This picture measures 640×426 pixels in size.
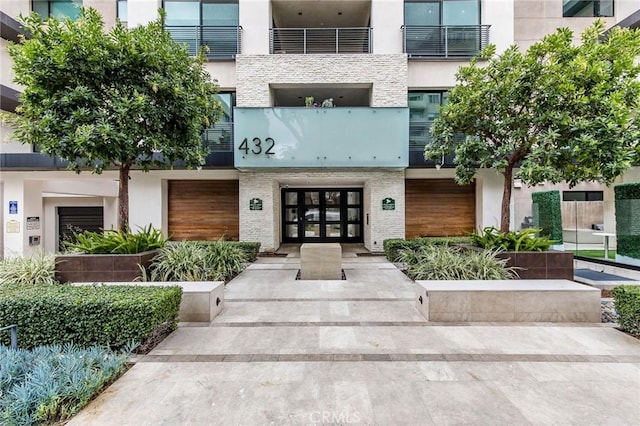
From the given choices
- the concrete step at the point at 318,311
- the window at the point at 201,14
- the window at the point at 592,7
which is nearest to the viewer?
the concrete step at the point at 318,311

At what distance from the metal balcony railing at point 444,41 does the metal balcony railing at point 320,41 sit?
2088 millimetres

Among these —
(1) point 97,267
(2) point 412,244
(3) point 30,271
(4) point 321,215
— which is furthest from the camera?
(4) point 321,215

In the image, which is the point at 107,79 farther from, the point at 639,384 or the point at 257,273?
the point at 639,384

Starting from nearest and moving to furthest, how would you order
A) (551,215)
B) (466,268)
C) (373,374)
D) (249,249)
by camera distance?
(373,374), (466,268), (249,249), (551,215)

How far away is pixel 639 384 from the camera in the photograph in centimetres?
334

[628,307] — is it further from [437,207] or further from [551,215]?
[437,207]

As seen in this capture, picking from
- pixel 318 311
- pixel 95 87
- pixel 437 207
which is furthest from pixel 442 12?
pixel 318 311

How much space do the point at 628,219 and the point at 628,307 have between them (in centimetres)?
647

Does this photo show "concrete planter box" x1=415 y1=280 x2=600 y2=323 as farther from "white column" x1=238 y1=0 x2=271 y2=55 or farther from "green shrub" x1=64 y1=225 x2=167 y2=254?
"white column" x1=238 y1=0 x2=271 y2=55

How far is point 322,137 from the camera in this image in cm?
1120

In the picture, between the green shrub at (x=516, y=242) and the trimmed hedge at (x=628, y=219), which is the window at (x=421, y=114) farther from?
the trimmed hedge at (x=628, y=219)

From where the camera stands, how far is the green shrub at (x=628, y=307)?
4531 millimetres

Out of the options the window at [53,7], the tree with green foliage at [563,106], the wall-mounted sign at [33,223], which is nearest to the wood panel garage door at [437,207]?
the tree with green foliage at [563,106]

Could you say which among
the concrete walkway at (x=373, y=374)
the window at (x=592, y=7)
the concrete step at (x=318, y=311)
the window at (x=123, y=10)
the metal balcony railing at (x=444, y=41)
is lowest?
the concrete walkway at (x=373, y=374)
